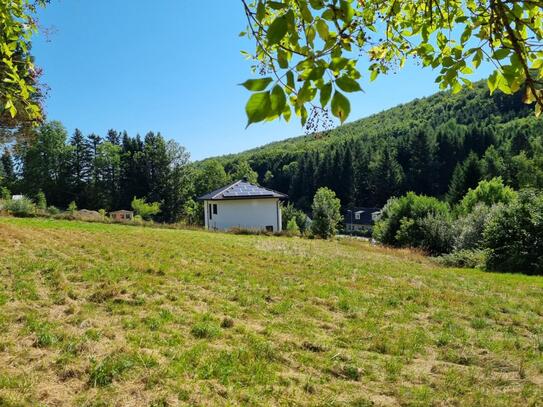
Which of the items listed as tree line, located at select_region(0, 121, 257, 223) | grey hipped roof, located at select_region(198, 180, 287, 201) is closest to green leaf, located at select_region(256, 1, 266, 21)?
grey hipped roof, located at select_region(198, 180, 287, 201)

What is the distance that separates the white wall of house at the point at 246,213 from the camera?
31078 mm

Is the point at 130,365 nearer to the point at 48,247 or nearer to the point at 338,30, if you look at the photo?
the point at 338,30

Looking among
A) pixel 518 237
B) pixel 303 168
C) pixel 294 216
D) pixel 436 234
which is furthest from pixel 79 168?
pixel 518 237

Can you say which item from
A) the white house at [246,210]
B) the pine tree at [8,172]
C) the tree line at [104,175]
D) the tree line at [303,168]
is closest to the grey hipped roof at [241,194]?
the white house at [246,210]

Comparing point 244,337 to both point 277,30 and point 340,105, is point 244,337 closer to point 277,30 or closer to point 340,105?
point 340,105

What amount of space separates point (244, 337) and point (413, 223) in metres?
23.5

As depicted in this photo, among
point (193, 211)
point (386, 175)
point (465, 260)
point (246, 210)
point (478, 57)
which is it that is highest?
point (386, 175)

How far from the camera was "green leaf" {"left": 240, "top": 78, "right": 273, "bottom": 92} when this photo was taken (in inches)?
43.6

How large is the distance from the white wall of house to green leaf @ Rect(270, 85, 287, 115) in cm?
2980

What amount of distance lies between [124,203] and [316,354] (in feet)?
193

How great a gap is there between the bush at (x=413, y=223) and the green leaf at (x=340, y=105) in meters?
25.0

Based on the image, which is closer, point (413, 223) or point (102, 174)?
point (413, 223)

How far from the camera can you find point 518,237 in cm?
1680

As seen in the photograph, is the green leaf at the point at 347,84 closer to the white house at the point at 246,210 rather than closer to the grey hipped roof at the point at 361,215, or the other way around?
the white house at the point at 246,210
